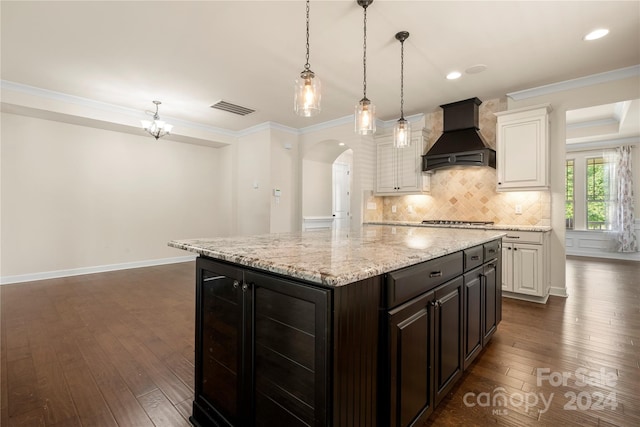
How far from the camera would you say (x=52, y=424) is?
162 cm

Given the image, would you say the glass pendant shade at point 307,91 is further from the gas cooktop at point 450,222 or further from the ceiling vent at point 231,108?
the gas cooktop at point 450,222

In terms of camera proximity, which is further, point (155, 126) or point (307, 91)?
point (155, 126)

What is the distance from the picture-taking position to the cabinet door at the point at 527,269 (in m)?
3.57

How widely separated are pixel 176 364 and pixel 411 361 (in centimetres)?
183

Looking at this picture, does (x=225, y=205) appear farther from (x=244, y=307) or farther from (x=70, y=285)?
(x=244, y=307)

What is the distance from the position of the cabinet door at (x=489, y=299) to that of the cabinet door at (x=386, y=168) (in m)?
2.83

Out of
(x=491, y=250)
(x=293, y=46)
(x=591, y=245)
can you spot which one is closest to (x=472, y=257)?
(x=491, y=250)

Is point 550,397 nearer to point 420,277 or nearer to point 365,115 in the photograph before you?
point 420,277

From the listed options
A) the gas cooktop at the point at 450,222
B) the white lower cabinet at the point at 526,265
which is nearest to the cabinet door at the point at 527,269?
the white lower cabinet at the point at 526,265

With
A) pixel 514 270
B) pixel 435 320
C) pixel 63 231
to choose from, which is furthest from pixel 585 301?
pixel 63 231

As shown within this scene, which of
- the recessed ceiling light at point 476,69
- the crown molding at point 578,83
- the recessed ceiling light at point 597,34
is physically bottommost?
the crown molding at point 578,83

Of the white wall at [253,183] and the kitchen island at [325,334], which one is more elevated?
the white wall at [253,183]

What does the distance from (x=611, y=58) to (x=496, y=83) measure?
1.08 metres

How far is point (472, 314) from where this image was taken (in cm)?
202
